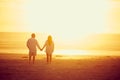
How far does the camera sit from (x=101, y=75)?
19.2 meters

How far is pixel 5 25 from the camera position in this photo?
620 feet

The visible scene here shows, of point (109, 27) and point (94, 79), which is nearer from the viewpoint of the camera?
point (94, 79)

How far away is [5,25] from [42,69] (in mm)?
168916

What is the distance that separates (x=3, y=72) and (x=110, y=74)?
170 inches

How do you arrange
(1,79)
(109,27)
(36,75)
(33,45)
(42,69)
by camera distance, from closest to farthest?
(1,79)
(36,75)
(42,69)
(33,45)
(109,27)

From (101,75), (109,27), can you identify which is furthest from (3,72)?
(109,27)

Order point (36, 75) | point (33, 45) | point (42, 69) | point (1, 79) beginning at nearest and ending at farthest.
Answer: point (1, 79)
point (36, 75)
point (42, 69)
point (33, 45)

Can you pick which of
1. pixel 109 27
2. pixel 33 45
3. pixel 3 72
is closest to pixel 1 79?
pixel 3 72

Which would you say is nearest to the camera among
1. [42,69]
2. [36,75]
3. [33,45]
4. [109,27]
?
[36,75]

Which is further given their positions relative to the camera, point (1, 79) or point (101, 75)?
point (101, 75)

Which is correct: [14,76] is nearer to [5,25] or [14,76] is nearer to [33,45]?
[33,45]

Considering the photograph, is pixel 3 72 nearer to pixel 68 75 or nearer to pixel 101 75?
pixel 68 75

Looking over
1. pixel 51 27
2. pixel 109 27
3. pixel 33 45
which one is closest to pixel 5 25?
pixel 51 27

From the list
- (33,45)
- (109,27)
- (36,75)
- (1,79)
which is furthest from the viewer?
(109,27)
